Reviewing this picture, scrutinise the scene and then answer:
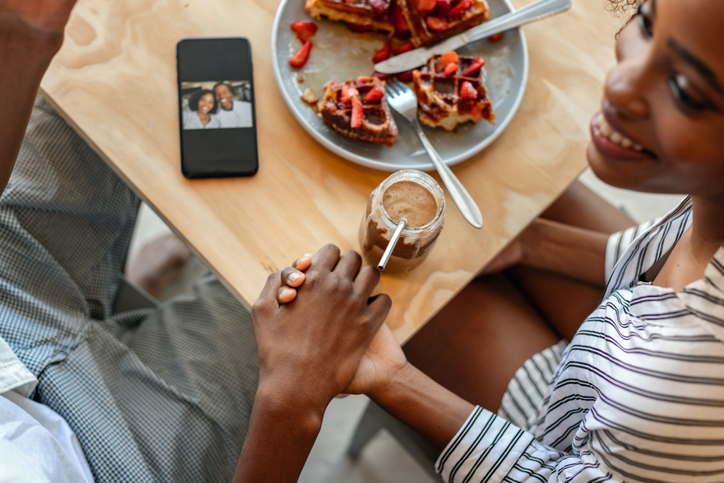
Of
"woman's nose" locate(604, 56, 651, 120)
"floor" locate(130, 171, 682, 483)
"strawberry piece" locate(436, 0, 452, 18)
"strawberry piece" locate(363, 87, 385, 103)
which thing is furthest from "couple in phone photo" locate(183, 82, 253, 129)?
"floor" locate(130, 171, 682, 483)

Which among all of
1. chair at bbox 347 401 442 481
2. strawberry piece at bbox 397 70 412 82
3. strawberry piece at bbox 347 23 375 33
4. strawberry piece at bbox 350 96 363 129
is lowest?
chair at bbox 347 401 442 481

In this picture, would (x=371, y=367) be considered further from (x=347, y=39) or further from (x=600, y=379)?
(x=347, y=39)

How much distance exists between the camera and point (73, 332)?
0.95 meters

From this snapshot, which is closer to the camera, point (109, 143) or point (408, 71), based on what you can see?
point (109, 143)

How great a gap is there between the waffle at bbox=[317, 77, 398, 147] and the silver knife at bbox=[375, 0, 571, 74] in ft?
0.28

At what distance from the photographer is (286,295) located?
32.9 inches

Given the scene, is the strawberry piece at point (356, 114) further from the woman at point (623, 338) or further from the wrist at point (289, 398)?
the wrist at point (289, 398)

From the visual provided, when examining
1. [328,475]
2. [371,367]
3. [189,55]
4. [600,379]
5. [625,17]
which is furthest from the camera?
[328,475]

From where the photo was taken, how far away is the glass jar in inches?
32.6

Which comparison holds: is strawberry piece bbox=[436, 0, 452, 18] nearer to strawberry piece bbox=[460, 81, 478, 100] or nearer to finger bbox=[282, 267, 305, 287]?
strawberry piece bbox=[460, 81, 478, 100]

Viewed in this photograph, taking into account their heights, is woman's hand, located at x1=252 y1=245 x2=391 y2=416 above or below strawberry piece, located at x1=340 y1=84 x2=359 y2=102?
below

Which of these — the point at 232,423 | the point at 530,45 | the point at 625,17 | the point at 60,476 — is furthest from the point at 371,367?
the point at 625,17

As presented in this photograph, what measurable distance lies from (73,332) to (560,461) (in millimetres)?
901

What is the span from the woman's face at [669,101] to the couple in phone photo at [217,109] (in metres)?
0.64
